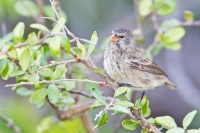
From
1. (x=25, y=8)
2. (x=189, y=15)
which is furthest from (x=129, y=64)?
(x=25, y=8)

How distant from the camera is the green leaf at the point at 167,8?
4348 mm

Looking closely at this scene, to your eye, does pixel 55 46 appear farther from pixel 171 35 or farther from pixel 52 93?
pixel 171 35

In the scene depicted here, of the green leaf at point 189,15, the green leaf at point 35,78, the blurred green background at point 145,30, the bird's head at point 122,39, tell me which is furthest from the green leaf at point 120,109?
the blurred green background at point 145,30

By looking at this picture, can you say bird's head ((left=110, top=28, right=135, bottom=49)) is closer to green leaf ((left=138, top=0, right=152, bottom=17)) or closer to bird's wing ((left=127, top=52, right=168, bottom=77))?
bird's wing ((left=127, top=52, right=168, bottom=77))

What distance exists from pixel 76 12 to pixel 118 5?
0.74m

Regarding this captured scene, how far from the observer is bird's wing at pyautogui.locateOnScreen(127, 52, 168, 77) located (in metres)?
4.26

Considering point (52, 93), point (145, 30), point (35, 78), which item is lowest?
point (145, 30)

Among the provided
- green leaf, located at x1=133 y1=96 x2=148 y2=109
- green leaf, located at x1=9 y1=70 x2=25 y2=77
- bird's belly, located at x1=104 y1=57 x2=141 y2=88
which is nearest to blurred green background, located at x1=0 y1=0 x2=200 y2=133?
bird's belly, located at x1=104 y1=57 x2=141 y2=88

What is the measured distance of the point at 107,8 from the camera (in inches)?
309

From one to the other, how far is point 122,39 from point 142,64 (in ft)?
1.02

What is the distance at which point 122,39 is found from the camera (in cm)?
439

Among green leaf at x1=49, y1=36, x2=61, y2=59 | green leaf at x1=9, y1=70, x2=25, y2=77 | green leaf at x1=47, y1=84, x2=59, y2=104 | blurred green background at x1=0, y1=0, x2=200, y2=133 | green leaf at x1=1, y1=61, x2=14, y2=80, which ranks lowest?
blurred green background at x1=0, y1=0, x2=200, y2=133

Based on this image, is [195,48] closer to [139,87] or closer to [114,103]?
[139,87]

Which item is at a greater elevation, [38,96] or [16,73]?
[16,73]
